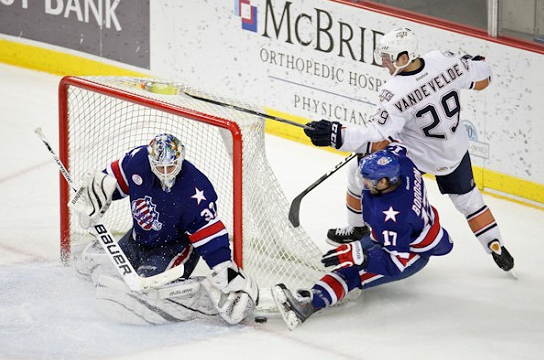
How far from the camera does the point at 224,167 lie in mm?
6062

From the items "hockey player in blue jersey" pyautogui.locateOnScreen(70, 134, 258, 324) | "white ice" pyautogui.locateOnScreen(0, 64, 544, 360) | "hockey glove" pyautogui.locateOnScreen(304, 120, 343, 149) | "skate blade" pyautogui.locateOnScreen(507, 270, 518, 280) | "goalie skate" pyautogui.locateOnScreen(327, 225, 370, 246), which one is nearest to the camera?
"white ice" pyautogui.locateOnScreen(0, 64, 544, 360)

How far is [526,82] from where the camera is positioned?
255 inches

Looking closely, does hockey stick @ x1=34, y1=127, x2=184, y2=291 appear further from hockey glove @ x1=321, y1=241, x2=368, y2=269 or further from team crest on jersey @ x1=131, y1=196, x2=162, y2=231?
hockey glove @ x1=321, y1=241, x2=368, y2=269

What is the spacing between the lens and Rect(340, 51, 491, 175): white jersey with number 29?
5.61m

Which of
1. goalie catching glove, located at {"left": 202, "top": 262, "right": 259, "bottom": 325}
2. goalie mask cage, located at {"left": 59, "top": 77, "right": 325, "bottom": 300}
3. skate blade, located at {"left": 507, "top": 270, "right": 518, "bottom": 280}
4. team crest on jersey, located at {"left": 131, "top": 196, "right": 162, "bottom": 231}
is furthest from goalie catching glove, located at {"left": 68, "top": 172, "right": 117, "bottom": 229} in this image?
skate blade, located at {"left": 507, "top": 270, "right": 518, "bottom": 280}

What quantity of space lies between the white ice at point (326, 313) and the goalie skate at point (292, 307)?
0.04m

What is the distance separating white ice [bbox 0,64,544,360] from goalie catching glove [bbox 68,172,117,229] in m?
0.39

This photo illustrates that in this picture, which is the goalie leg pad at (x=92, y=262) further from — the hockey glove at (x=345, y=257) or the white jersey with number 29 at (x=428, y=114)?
the white jersey with number 29 at (x=428, y=114)

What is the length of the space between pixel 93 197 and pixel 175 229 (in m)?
0.34

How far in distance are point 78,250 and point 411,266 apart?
1379mm

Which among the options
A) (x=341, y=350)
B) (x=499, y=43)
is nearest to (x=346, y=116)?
(x=499, y=43)

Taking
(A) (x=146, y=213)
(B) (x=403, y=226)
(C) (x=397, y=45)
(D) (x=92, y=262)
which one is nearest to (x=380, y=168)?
(B) (x=403, y=226)

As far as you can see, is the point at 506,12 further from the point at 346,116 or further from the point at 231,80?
the point at 231,80

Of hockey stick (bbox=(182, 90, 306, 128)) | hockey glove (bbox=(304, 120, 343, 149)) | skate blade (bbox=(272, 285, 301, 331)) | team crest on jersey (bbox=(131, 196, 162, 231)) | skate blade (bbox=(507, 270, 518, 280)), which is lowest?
skate blade (bbox=(507, 270, 518, 280))
